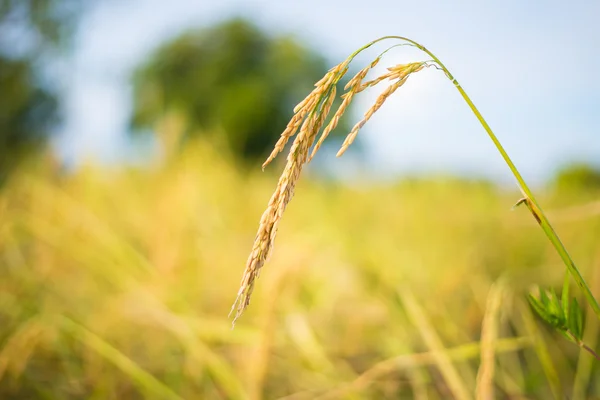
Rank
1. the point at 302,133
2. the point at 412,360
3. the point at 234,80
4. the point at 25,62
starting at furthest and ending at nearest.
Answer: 1. the point at 234,80
2. the point at 25,62
3. the point at 412,360
4. the point at 302,133

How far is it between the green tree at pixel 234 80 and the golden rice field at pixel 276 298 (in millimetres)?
5762

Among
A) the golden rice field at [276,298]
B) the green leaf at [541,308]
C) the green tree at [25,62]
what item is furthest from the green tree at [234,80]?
the green leaf at [541,308]

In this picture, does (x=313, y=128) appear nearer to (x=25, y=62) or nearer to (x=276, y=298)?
(x=276, y=298)

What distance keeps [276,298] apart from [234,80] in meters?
8.18

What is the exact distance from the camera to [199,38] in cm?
943

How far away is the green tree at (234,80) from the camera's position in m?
7.67

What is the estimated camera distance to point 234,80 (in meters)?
8.41

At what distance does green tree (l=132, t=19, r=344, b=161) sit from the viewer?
7672 millimetres

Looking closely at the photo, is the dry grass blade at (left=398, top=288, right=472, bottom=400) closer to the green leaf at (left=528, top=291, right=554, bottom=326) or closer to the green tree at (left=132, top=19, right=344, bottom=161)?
the green leaf at (left=528, top=291, right=554, bottom=326)

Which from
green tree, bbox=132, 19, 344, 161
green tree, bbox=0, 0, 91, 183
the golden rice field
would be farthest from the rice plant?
green tree, bbox=132, 19, 344, 161

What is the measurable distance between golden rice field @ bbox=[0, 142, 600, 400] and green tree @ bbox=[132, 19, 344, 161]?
227 inches

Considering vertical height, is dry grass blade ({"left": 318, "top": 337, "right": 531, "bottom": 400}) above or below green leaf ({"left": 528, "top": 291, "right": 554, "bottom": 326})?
below

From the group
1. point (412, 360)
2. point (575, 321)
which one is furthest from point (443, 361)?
point (575, 321)

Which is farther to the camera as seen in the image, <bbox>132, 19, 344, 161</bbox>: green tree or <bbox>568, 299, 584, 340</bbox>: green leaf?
<bbox>132, 19, 344, 161</bbox>: green tree
